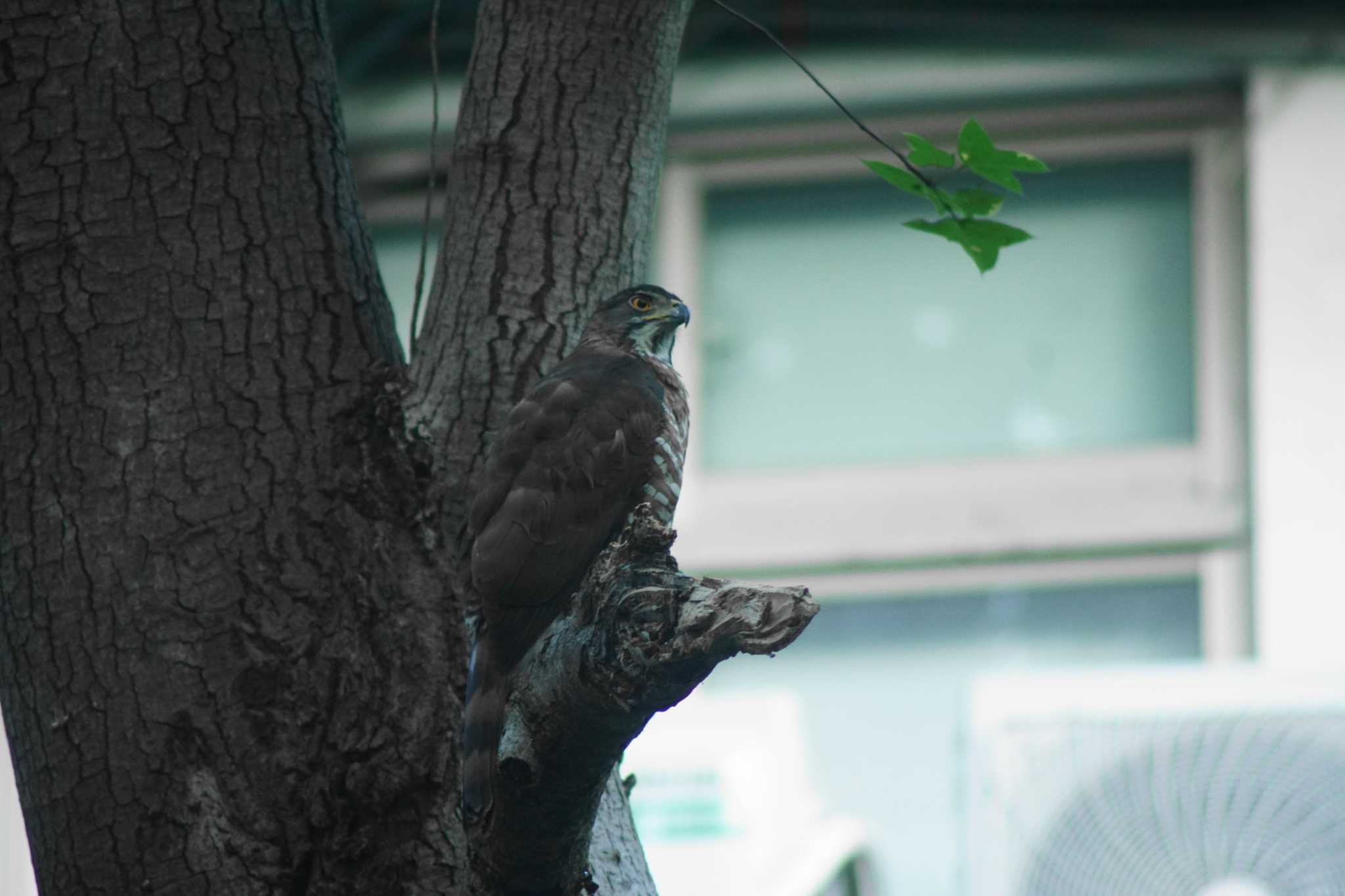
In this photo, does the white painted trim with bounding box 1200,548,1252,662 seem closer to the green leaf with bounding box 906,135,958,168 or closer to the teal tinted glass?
the teal tinted glass

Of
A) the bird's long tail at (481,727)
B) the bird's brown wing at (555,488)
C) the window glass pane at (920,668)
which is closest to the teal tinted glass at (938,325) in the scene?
the window glass pane at (920,668)

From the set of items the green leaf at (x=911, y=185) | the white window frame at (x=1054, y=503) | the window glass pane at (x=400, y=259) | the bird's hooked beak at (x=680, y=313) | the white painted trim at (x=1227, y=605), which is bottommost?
the green leaf at (x=911, y=185)

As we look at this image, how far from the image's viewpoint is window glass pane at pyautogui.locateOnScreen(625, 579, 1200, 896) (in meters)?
5.32

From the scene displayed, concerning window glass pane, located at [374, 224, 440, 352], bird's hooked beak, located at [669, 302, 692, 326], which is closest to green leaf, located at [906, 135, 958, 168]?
bird's hooked beak, located at [669, 302, 692, 326]

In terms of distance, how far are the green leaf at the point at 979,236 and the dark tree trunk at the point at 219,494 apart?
733 millimetres

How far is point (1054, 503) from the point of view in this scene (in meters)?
5.50

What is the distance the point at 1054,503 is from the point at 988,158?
355 cm

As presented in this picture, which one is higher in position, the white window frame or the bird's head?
the white window frame

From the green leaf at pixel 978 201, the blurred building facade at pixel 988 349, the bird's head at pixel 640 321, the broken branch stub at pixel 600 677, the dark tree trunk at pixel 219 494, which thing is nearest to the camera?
the broken branch stub at pixel 600 677

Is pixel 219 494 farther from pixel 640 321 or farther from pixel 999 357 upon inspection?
pixel 999 357

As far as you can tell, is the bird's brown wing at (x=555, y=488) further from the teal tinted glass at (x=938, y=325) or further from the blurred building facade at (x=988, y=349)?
the teal tinted glass at (x=938, y=325)

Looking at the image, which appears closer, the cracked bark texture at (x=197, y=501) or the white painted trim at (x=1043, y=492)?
the cracked bark texture at (x=197, y=501)

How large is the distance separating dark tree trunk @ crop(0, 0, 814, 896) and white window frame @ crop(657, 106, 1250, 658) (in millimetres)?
3360

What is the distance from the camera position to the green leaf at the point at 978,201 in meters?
2.20
